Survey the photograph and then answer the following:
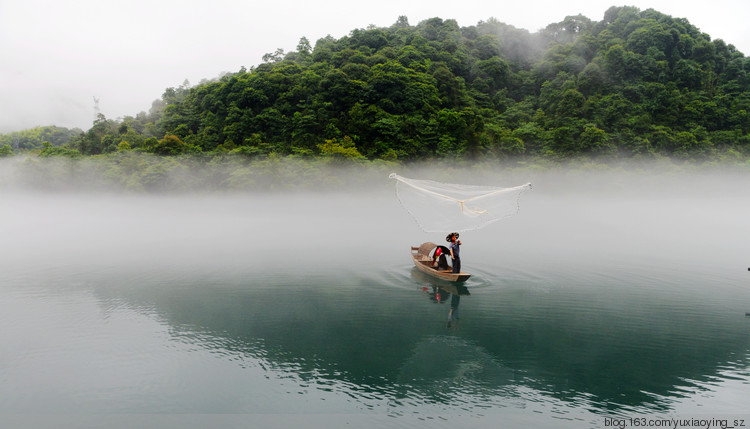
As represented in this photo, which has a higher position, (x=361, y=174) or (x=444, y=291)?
(x=361, y=174)

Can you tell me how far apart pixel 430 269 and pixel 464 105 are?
2532 inches

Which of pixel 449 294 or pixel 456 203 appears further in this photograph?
pixel 449 294

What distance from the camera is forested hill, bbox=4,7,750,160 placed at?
214ft

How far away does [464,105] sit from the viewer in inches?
3091

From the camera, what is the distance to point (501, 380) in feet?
34.8

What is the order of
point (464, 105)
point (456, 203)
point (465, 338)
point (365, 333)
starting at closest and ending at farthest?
point (465, 338) < point (365, 333) < point (456, 203) < point (464, 105)

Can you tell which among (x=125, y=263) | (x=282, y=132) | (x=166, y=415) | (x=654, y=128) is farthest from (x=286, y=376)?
(x=654, y=128)

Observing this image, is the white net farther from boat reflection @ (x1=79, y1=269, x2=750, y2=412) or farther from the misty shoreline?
the misty shoreline

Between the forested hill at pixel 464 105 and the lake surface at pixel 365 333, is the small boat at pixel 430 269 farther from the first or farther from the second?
the forested hill at pixel 464 105

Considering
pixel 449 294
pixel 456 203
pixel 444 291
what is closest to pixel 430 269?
pixel 444 291

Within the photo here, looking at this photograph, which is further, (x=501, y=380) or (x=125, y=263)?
(x=125, y=263)

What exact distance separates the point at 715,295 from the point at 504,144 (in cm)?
5154

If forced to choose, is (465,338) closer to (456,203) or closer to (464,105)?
(456,203)

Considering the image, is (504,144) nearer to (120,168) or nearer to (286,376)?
(120,168)
